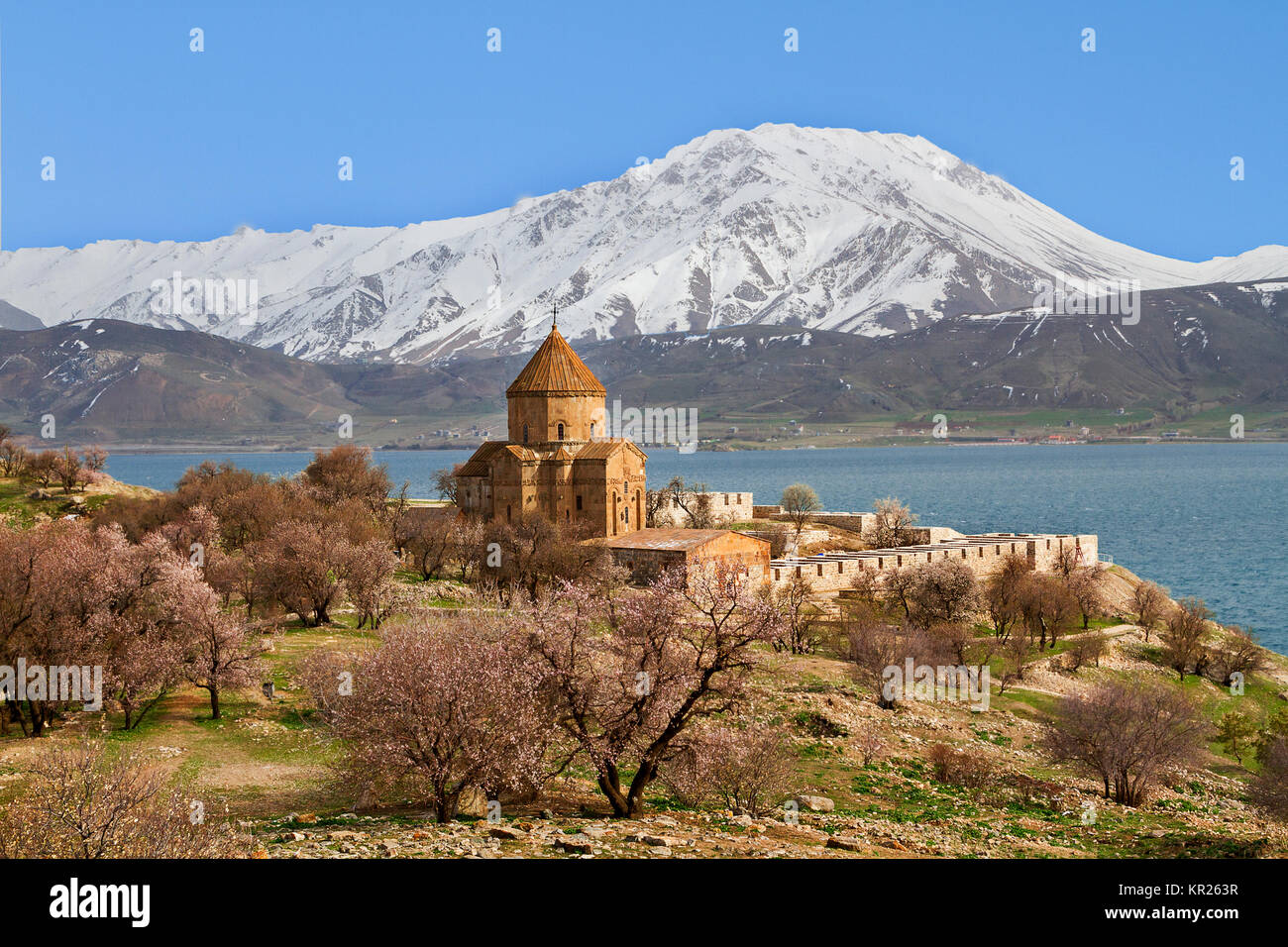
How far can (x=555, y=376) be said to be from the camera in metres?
57.1

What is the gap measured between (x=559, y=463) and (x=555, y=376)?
4436mm

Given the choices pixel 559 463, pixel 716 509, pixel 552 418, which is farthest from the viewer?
pixel 716 509

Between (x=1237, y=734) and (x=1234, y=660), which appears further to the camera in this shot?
(x=1234, y=660)

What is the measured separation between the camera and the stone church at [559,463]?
55031 mm

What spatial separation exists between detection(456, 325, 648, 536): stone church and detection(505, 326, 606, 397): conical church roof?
47mm

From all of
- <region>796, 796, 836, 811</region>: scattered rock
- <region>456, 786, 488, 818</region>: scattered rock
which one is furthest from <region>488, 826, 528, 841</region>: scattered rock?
<region>796, 796, 836, 811</region>: scattered rock

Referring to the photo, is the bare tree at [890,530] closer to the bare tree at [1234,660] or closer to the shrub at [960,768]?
the bare tree at [1234,660]

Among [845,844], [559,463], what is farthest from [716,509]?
[845,844]

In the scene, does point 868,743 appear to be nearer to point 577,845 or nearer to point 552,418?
point 577,845

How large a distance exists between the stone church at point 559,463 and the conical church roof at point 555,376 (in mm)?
47

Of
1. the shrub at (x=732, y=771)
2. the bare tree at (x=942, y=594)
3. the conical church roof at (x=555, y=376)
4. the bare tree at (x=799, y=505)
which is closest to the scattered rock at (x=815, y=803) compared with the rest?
the shrub at (x=732, y=771)

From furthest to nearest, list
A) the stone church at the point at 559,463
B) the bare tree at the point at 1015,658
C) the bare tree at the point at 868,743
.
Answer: the stone church at the point at 559,463 → the bare tree at the point at 1015,658 → the bare tree at the point at 868,743

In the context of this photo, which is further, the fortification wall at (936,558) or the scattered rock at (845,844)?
the fortification wall at (936,558)

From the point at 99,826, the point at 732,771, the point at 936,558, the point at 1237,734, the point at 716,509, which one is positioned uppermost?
the point at 716,509
